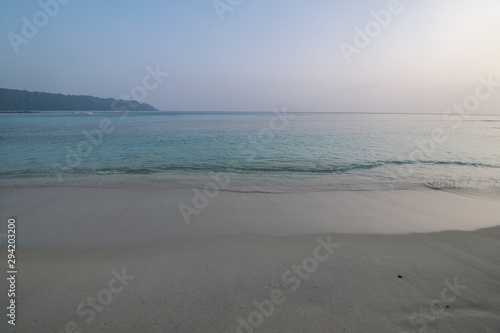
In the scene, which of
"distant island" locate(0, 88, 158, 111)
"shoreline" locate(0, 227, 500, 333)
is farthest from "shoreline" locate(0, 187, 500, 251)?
"distant island" locate(0, 88, 158, 111)

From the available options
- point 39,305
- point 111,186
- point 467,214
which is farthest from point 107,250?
point 467,214

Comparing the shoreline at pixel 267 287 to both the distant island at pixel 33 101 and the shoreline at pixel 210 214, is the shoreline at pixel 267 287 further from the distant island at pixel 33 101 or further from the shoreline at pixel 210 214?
the distant island at pixel 33 101

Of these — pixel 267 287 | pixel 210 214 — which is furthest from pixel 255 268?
pixel 210 214

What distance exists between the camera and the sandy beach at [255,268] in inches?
138

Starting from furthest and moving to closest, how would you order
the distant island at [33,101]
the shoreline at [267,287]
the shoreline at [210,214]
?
1. the distant island at [33,101]
2. the shoreline at [210,214]
3. the shoreline at [267,287]

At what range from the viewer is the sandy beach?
352cm

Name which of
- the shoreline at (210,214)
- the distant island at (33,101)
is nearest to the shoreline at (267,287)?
the shoreline at (210,214)

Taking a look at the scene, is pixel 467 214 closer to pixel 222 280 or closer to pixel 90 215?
pixel 222 280

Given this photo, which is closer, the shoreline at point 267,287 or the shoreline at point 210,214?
the shoreline at point 267,287

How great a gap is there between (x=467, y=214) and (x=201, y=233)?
27.6 ft

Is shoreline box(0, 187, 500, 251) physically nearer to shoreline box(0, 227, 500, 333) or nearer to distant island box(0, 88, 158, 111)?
shoreline box(0, 227, 500, 333)

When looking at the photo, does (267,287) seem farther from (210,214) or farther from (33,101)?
(33,101)

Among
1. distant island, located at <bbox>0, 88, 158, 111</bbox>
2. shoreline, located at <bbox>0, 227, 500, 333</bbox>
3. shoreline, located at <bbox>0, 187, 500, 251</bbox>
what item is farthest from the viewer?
distant island, located at <bbox>0, 88, 158, 111</bbox>

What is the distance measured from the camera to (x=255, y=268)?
4.73 m
